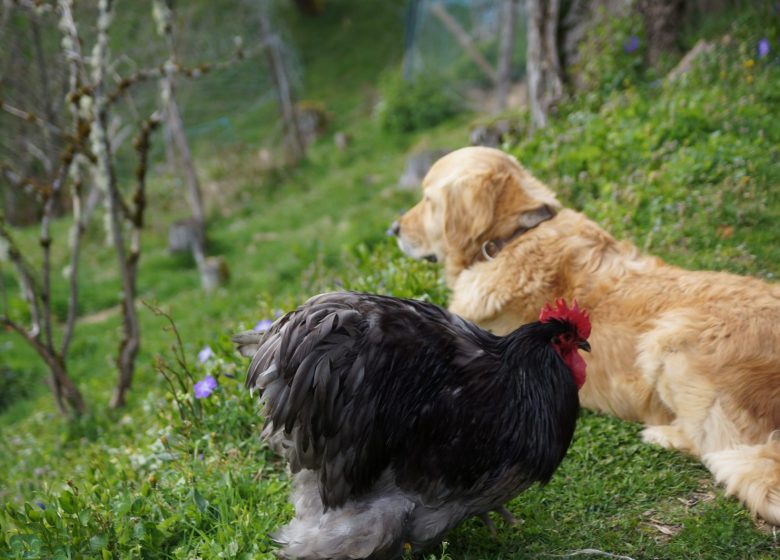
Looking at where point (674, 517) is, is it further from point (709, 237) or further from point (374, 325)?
point (709, 237)

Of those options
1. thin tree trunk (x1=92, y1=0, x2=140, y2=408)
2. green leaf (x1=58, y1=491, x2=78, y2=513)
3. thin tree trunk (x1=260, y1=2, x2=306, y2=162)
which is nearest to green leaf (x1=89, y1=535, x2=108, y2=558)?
green leaf (x1=58, y1=491, x2=78, y2=513)

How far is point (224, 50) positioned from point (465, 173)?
16.4 metres

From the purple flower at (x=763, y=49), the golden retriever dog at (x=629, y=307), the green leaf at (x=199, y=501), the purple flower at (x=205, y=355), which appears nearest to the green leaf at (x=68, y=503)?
the green leaf at (x=199, y=501)

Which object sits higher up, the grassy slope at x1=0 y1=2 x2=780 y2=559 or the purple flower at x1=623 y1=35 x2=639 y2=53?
the purple flower at x1=623 y1=35 x2=639 y2=53

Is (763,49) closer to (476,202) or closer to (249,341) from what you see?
(476,202)

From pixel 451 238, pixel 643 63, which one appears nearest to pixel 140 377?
pixel 451 238

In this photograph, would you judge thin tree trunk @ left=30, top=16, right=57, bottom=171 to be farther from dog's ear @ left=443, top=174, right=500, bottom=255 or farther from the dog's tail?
the dog's tail

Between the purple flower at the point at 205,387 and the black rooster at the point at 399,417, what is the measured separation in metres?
1.19

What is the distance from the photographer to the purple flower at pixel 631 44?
321 inches

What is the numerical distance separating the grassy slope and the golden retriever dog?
217mm

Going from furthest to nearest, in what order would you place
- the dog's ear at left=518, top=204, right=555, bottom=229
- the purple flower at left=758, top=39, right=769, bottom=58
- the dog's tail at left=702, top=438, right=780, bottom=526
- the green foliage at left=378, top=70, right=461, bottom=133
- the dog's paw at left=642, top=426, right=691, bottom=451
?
the green foliage at left=378, top=70, right=461, bottom=133
the purple flower at left=758, top=39, right=769, bottom=58
the dog's ear at left=518, top=204, right=555, bottom=229
the dog's paw at left=642, top=426, right=691, bottom=451
the dog's tail at left=702, top=438, right=780, bottom=526

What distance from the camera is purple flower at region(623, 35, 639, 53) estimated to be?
8164 millimetres

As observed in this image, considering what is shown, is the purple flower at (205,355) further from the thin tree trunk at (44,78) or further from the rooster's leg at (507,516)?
the thin tree trunk at (44,78)

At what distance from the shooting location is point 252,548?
10.5 feet
